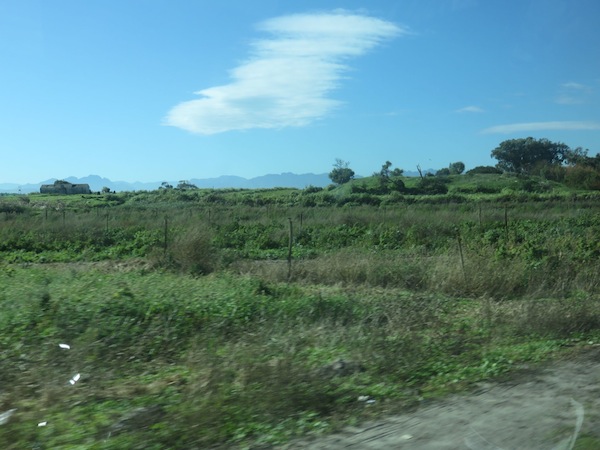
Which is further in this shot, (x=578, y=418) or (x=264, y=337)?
(x=264, y=337)

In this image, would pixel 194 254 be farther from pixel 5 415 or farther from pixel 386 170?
pixel 386 170

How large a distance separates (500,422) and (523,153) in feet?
239

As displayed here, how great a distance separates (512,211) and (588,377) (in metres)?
29.6

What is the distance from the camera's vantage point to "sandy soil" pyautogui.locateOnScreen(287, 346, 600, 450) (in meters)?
5.13

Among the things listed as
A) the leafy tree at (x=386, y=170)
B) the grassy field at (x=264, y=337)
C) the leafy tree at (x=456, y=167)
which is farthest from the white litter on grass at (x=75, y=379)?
the leafy tree at (x=456, y=167)

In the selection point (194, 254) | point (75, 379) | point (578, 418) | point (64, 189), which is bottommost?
point (578, 418)

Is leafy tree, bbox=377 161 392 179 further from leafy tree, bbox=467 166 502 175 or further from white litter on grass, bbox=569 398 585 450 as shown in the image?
white litter on grass, bbox=569 398 585 450

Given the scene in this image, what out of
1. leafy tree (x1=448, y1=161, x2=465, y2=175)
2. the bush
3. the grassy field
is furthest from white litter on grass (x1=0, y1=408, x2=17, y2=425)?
leafy tree (x1=448, y1=161, x2=465, y2=175)

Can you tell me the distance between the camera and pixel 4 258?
2142 cm

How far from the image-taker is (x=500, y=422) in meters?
5.61

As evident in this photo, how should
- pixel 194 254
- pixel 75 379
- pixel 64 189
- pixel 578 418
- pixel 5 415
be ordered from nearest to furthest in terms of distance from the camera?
1. pixel 5 415
2. pixel 578 418
3. pixel 75 379
4. pixel 194 254
5. pixel 64 189

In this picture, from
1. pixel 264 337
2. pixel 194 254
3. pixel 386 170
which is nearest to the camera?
pixel 264 337

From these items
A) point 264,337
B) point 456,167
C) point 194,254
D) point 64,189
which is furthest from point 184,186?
point 264,337

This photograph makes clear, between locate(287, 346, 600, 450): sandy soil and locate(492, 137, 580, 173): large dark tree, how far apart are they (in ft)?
220
